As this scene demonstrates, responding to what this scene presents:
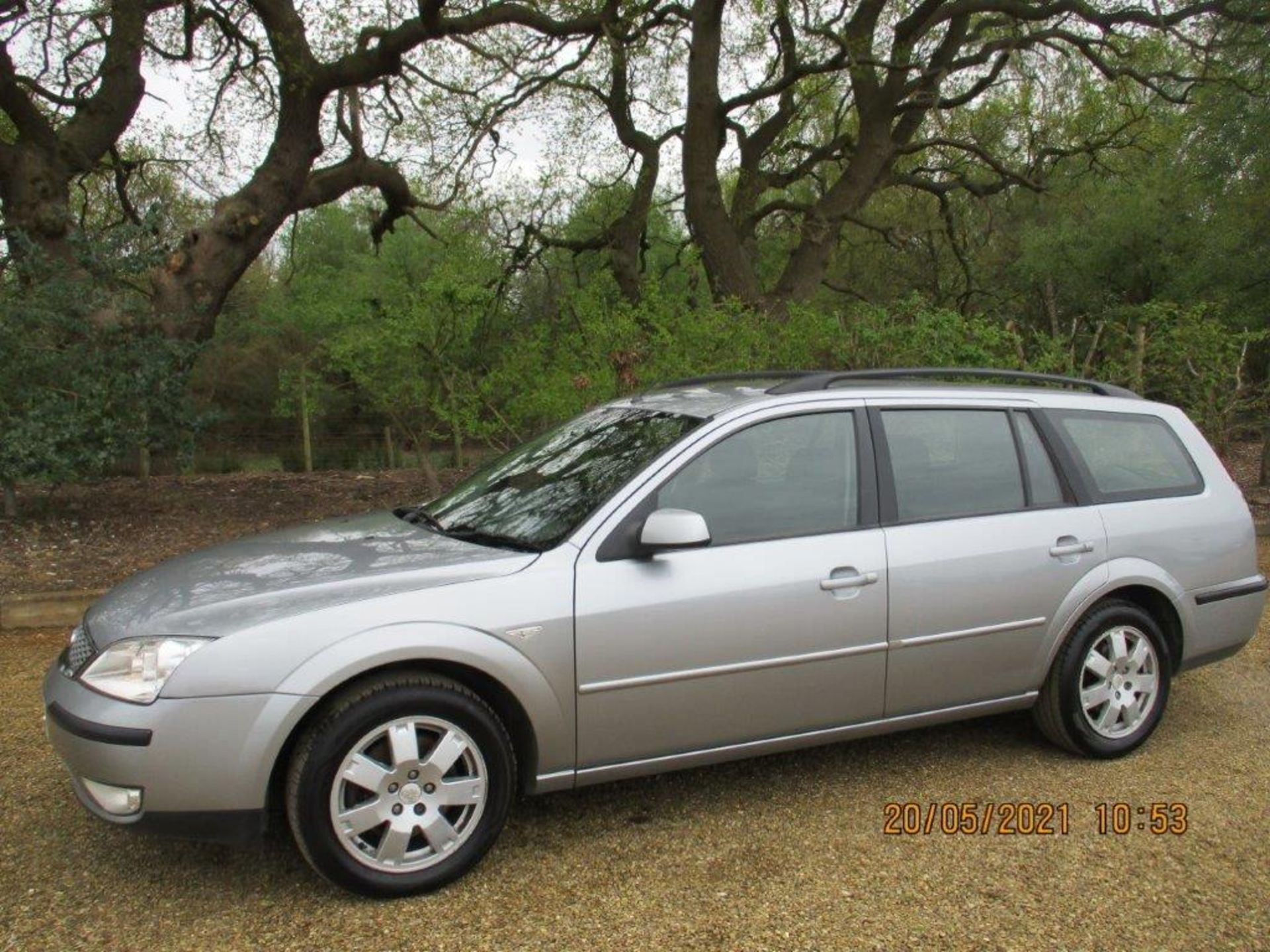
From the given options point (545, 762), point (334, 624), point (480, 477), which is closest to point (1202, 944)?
point (545, 762)

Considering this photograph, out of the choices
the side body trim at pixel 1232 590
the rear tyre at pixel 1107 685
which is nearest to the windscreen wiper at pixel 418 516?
the rear tyre at pixel 1107 685

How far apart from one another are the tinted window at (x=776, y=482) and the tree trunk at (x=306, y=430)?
12.1 meters

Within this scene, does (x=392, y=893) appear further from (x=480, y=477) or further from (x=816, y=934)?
(x=480, y=477)

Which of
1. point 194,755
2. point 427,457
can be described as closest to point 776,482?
point 194,755

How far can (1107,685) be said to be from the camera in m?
4.29

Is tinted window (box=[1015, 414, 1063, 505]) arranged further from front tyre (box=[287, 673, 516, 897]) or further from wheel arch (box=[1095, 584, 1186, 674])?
front tyre (box=[287, 673, 516, 897])

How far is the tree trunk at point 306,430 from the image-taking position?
1594 cm

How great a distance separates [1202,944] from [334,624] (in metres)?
2.68

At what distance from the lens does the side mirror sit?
3.28 metres

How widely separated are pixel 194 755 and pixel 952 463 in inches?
117

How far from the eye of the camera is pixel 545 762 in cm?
332

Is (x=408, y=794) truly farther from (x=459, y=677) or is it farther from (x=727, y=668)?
(x=727, y=668)

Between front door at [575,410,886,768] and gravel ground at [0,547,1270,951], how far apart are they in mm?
362

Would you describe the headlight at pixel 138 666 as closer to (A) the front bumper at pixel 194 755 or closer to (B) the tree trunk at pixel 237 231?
(A) the front bumper at pixel 194 755
